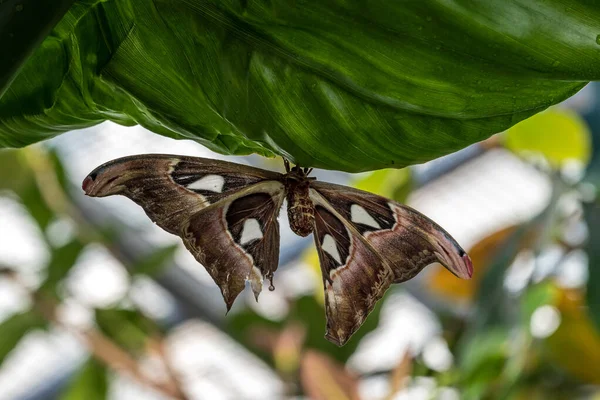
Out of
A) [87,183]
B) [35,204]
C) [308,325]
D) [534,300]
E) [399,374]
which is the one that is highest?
[35,204]

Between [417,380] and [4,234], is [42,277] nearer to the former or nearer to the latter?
[417,380]

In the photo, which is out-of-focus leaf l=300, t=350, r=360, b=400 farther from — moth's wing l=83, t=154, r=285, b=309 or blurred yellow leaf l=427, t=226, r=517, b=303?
moth's wing l=83, t=154, r=285, b=309

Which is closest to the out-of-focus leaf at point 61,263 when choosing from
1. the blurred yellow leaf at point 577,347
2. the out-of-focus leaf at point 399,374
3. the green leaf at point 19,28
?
the out-of-focus leaf at point 399,374

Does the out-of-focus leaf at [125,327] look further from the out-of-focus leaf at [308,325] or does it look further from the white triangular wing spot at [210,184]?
the white triangular wing spot at [210,184]

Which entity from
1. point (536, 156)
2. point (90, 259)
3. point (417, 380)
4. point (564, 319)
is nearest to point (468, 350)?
point (417, 380)

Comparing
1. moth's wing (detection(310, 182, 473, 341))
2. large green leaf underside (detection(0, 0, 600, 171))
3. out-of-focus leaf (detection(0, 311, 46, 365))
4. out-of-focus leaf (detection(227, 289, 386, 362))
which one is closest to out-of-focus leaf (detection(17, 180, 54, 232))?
out-of-focus leaf (detection(0, 311, 46, 365))

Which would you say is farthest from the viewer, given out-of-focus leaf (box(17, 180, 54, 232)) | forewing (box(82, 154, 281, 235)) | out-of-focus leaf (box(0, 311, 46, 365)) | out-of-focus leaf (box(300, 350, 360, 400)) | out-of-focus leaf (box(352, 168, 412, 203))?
out-of-focus leaf (box(17, 180, 54, 232))

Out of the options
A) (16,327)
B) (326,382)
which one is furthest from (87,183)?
(16,327)

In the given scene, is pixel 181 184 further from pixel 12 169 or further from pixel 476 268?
pixel 12 169
